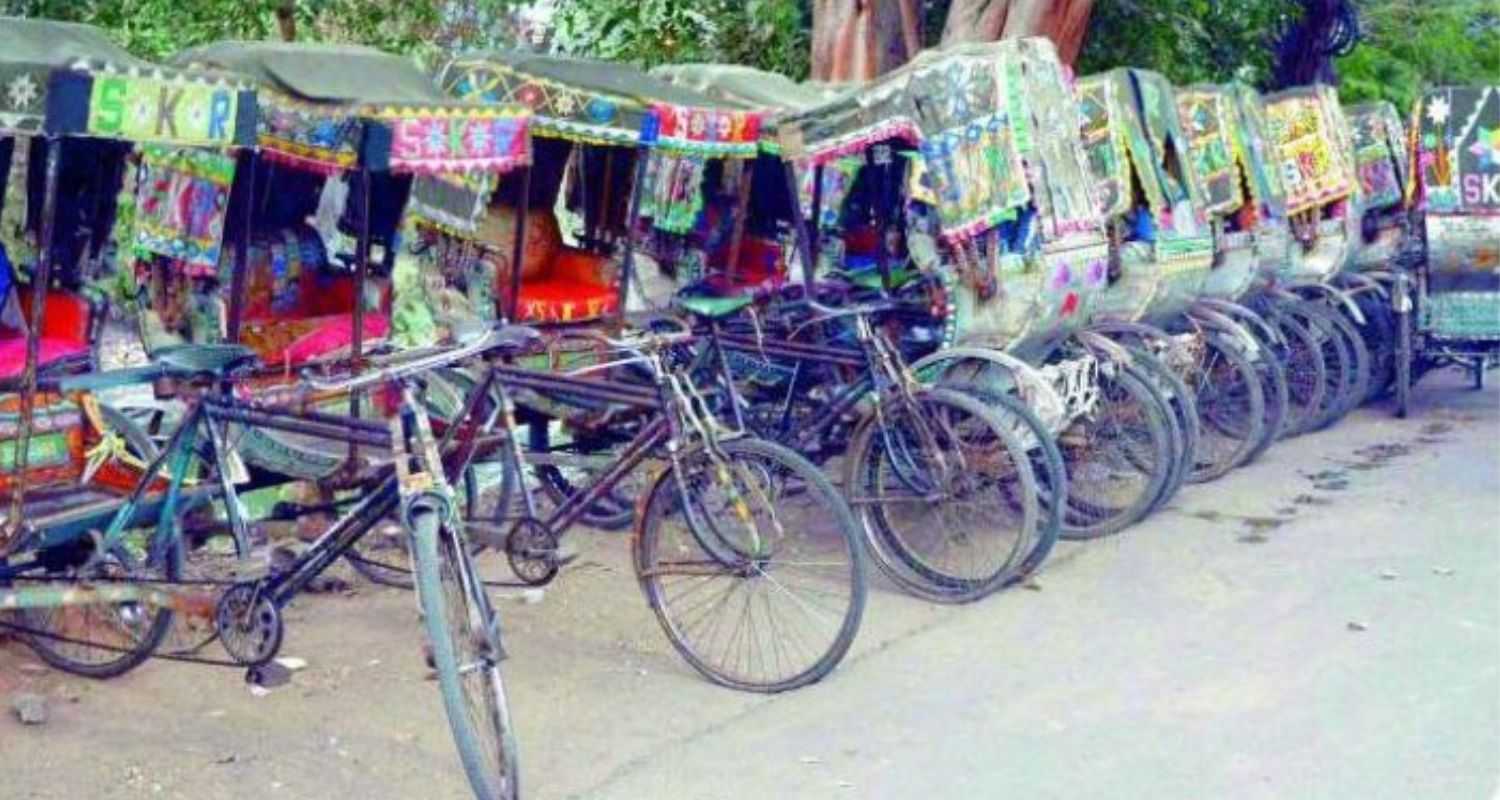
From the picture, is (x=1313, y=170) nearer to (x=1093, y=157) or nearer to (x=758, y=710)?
(x=1093, y=157)

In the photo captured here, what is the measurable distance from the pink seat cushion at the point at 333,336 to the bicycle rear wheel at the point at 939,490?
1900 mm

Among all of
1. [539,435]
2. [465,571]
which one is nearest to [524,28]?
[539,435]

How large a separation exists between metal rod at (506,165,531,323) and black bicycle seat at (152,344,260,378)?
211 centimetres

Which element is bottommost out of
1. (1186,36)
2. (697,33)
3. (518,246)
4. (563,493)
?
(563,493)

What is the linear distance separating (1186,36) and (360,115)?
9248 mm

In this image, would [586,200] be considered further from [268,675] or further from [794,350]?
[268,675]

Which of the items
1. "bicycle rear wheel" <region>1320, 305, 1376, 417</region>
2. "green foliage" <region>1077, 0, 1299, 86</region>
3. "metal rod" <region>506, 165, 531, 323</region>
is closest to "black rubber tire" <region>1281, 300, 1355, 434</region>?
"bicycle rear wheel" <region>1320, 305, 1376, 417</region>

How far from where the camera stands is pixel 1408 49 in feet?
58.7

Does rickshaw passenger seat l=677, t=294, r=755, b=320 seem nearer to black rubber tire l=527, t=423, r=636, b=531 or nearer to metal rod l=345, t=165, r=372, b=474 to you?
black rubber tire l=527, t=423, r=636, b=531

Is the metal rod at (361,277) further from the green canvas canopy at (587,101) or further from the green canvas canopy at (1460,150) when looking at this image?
the green canvas canopy at (1460,150)

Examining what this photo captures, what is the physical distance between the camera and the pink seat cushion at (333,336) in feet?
23.0

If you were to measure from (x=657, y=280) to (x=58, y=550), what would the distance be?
143 inches

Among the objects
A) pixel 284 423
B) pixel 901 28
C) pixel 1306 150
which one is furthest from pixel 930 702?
pixel 901 28

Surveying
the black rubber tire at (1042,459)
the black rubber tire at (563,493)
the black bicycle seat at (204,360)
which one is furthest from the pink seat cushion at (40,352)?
the black rubber tire at (1042,459)
